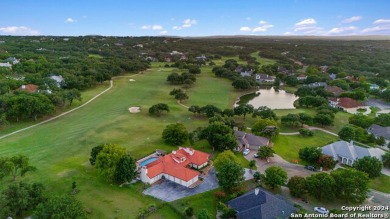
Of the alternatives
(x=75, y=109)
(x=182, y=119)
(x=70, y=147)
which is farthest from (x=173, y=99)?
(x=70, y=147)

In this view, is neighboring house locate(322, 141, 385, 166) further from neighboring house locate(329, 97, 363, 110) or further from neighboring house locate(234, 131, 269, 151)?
neighboring house locate(329, 97, 363, 110)

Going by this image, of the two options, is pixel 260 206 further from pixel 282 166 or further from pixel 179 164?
pixel 282 166

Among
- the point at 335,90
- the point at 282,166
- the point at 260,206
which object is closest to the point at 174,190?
the point at 260,206

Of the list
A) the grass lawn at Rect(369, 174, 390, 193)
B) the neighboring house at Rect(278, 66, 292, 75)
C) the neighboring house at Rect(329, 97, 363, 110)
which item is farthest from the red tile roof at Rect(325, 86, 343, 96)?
the grass lawn at Rect(369, 174, 390, 193)

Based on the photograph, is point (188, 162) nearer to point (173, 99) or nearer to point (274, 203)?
point (274, 203)

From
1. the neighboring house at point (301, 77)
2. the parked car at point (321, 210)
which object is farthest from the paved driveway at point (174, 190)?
the neighboring house at point (301, 77)

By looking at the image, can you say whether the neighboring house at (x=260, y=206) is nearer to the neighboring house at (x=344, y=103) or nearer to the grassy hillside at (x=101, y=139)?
the grassy hillside at (x=101, y=139)
